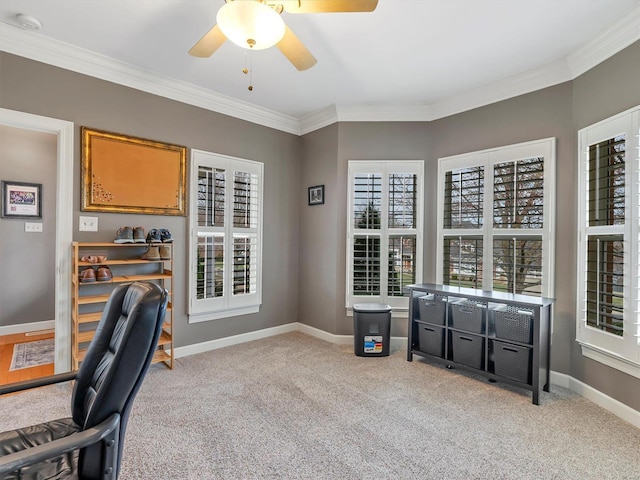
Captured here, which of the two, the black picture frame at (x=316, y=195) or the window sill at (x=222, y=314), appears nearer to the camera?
the window sill at (x=222, y=314)

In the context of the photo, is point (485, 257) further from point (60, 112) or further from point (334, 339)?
point (60, 112)

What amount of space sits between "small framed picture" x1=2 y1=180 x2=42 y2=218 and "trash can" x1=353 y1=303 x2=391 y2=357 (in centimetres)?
435

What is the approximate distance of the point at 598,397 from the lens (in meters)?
2.55

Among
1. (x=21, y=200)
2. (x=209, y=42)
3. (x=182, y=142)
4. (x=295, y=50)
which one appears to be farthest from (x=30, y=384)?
(x=21, y=200)

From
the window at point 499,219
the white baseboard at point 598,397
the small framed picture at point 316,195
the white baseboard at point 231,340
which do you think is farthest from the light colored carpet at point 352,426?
the small framed picture at point 316,195

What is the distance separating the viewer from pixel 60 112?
2793 mm

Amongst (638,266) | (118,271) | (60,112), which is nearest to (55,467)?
(118,271)

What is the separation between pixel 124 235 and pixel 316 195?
220cm

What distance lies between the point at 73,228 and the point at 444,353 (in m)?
3.51

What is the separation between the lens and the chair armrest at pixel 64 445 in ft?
3.10

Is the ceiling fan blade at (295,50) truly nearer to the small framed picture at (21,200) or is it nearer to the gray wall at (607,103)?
the gray wall at (607,103)

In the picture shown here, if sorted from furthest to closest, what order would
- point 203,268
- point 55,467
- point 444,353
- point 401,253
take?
point 401,253
point 203,268
point 444,353
point 55,467

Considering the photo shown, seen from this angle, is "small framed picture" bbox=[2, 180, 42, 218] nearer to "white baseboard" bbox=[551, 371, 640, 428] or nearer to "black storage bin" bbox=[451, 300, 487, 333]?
"black storage bin" bbox=[451, 300, 487, 333]

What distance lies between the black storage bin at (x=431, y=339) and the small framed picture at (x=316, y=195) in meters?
1.86
